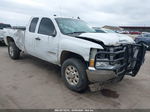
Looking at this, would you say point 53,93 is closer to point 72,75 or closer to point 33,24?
point 72,75

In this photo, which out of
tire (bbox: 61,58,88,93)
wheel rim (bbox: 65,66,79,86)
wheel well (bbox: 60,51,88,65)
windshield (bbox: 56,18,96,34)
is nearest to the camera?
tire (bbox: 61,58,88,93)

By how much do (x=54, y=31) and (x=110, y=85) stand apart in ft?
7.83

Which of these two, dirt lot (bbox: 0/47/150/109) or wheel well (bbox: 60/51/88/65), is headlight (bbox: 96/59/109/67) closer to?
wheel well (bbox: 60/51/88/65)

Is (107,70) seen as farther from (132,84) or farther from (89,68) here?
(132,84)

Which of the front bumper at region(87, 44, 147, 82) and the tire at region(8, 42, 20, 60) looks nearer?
the front bumper at region(87, 44, 147, 82)

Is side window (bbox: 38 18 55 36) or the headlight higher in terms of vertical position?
side window (bbox: 38 18 55 36)

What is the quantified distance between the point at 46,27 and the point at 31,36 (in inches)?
33.8

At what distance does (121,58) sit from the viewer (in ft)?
12.1

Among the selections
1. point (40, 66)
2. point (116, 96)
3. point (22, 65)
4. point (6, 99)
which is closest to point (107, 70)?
point (116, 96)

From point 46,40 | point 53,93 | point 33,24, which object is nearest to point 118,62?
point 53,93

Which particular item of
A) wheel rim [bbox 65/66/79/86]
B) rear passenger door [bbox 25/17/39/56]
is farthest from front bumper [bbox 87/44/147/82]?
rear passenger door [bbox 25/17/39/56]

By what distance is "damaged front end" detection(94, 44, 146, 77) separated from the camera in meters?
3.44

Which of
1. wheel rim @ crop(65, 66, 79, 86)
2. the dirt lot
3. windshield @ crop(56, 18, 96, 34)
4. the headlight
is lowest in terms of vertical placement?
the dirt lot

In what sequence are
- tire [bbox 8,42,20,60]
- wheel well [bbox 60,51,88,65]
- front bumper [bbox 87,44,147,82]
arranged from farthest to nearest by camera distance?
1. tire [bbox 8,42,20,60]
2. wheel well [bbox 60,51,88,65]
3. front bumper [bbox 87,44,147,82]
